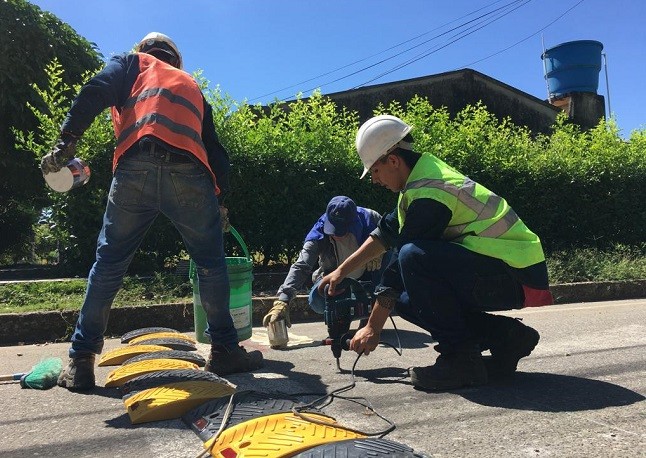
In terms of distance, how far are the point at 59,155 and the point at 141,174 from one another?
0.42 metres

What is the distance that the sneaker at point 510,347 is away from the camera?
9.66 feet

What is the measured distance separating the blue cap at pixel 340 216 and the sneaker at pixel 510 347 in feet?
5.37

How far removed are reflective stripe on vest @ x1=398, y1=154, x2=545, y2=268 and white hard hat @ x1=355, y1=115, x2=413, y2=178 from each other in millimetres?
192

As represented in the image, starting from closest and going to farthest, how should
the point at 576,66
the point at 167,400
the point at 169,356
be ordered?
the point at 167,400, the point at 169,356, the point at 576,66

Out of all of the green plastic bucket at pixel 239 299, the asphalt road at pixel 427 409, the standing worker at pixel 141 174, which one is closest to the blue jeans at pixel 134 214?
the standing worker at pixel 141 174

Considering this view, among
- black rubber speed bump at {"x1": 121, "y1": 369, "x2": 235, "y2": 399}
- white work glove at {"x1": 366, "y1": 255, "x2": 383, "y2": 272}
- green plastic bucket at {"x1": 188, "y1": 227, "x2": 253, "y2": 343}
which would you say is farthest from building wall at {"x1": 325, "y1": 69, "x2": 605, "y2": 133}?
black rubber speed bump at {"x1": 121, "y1": 369, "x2": 235, "y2": 399}

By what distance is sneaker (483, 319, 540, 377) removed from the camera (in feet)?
9.66

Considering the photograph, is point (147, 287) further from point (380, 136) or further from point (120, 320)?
point (380, 136)

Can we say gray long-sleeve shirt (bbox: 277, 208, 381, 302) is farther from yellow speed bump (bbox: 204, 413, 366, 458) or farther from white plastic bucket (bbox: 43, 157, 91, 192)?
yellow speed bump (bbox: 204, 413, 366, 458)

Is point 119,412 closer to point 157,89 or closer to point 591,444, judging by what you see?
point 157,89

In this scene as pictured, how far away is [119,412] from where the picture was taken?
8.47ft

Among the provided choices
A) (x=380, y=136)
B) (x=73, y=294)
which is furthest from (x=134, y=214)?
(x=73, y=294)

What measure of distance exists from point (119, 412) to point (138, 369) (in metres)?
0.45

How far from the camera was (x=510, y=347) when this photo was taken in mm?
2965
